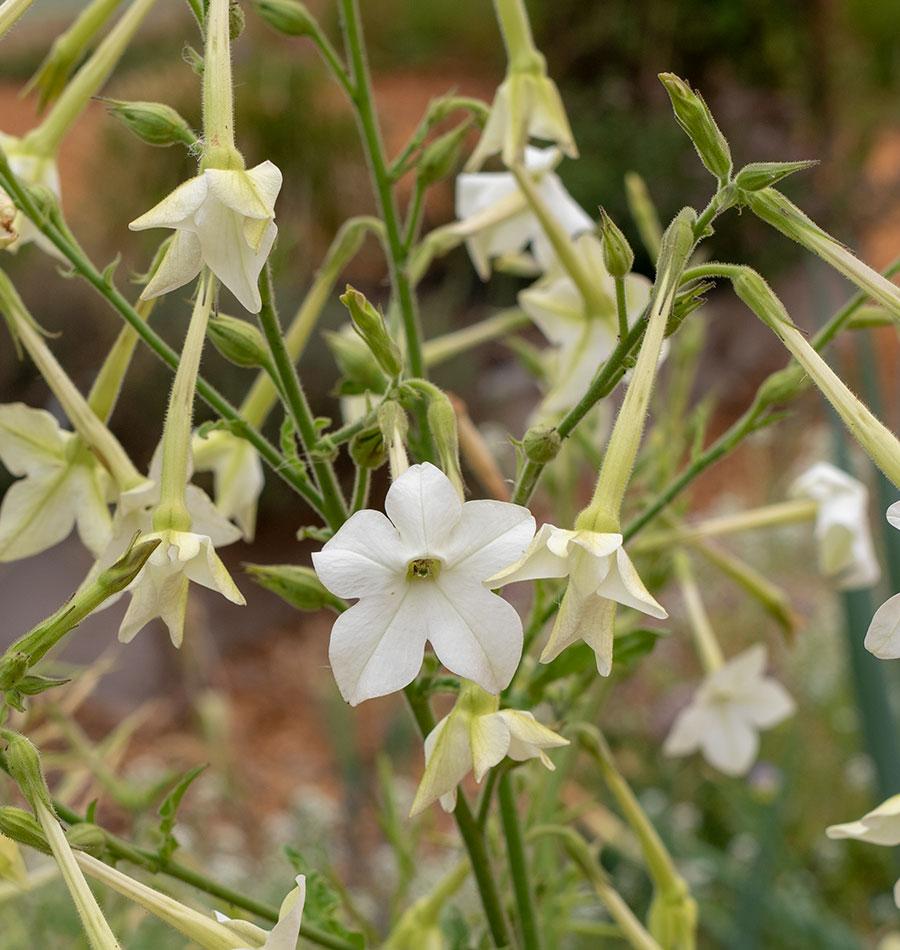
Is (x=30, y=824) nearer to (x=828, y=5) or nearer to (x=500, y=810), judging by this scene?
(x=500, y=810)

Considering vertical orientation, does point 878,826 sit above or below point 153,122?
below

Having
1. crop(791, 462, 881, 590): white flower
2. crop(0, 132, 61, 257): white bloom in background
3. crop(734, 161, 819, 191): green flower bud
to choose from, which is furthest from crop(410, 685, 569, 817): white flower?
crop(791, 462, 881, 590): white flower

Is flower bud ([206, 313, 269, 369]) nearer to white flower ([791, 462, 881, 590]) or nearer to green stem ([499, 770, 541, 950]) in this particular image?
green stem ([499, 770, 541, 950])

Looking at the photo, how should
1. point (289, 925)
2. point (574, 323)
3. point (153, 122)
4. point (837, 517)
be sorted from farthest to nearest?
point (837, 517)
point (574, 323)
point (153, 122)
point (289, 925)

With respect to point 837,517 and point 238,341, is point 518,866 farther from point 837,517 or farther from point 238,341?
point 837,517

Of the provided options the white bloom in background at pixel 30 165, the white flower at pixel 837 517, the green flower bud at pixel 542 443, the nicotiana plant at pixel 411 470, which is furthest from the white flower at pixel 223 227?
the white flower at pixel 837 517

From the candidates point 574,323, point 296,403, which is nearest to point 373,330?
point 296,403
